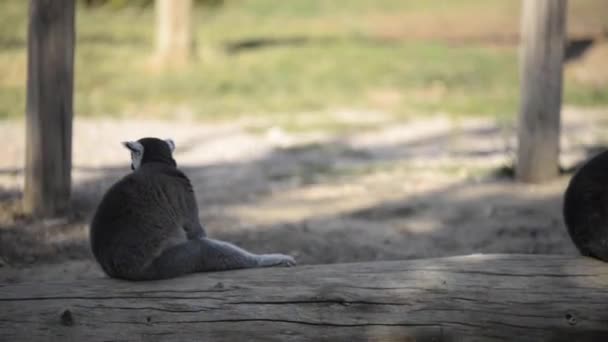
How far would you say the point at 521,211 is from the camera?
7758 mm

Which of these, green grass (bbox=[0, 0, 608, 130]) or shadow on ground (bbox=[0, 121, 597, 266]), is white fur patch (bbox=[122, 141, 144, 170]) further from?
green grass (bbox=[0, 0, 608, 130])

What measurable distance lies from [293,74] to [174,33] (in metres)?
2.81

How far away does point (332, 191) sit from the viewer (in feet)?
28.9

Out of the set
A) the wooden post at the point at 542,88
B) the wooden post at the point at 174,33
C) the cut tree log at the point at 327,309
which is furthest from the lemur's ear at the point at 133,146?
the wooden post at the point at 174,33

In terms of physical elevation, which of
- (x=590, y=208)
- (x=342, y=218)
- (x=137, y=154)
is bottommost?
(x=342, y=218)

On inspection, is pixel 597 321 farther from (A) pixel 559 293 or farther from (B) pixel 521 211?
(B) pixel 521 211

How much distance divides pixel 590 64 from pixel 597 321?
14087 mm

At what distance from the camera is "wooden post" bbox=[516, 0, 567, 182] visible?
8.50 meters

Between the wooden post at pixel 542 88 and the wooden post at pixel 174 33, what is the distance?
32.2 feet

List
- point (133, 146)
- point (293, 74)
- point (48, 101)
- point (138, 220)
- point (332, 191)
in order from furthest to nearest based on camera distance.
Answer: point (293, 74), point (332, 191), point (48, 101), point (133, 146), point (138, 220)

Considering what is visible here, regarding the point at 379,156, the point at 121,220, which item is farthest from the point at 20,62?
the point at 121,220

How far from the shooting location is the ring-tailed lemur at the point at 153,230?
4.35m

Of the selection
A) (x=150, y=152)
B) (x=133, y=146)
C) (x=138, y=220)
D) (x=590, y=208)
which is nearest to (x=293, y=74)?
(x=150, y=152)

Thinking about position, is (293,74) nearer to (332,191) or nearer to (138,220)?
(332,191)
